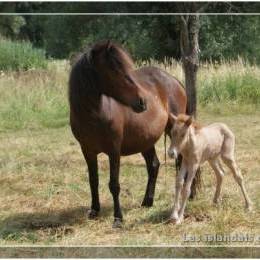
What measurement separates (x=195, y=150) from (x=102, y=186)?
1374 millimetres

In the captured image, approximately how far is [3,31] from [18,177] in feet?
4.58

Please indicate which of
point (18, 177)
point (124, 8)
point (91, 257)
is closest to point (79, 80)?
point (124, 8)

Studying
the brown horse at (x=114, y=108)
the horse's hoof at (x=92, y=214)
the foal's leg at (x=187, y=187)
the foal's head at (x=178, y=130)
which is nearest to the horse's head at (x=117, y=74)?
the brown horse at (x=114, y=108)

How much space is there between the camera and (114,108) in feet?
13.3

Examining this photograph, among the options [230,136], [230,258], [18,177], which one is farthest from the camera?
[18,177]

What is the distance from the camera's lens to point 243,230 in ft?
13.1

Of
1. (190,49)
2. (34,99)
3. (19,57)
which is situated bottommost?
(34,99)

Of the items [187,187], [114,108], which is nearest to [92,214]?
[187,187]

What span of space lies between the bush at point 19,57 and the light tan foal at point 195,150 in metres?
1.45

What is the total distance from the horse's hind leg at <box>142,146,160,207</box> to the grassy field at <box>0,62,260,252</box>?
75 millimetres

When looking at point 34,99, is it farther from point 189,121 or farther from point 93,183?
point 189,121

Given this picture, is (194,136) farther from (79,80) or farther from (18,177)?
(18,177)

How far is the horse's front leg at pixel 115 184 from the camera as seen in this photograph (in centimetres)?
408

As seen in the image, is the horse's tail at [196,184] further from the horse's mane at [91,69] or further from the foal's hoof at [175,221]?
the horse's mane at [91,69]
